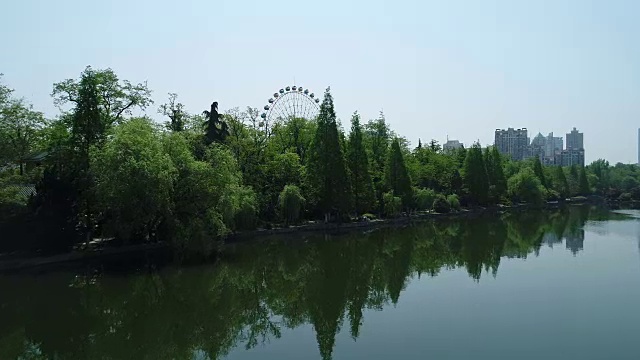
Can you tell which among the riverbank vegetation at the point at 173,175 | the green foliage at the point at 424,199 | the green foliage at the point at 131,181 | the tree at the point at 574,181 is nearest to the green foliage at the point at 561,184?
the tree at the point at 574,181

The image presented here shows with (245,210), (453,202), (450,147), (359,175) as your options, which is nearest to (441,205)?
(453,202)

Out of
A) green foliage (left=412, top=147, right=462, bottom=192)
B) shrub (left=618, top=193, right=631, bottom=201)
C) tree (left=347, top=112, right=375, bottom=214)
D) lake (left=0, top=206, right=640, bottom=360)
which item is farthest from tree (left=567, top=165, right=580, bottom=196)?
lake (left=0, top=206, right=640, bottom=360)

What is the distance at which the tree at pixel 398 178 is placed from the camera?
42.4 metres

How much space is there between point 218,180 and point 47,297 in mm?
8512

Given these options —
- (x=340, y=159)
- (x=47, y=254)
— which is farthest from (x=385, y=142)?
(x=47, y=254)

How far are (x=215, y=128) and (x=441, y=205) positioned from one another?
23.6m

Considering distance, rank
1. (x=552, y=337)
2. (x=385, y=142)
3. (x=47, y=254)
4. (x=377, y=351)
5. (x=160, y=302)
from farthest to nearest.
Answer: (x=385, y=142) < (x=47, y=254) < (x=160, y=302) < (x=552, y=337) < (x=377, y=351)

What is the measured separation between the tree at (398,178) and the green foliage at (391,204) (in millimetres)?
1423

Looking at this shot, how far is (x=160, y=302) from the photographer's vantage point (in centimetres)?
1612

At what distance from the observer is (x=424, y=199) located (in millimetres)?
45562

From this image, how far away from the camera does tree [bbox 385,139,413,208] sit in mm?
42375

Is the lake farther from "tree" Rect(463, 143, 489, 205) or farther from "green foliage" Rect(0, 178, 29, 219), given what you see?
"tree" Rect(463, 143, 489, 205)

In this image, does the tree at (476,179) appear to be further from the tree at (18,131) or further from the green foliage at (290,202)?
the tree at (18,131)

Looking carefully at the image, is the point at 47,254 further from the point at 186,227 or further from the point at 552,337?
the point at 552,337
